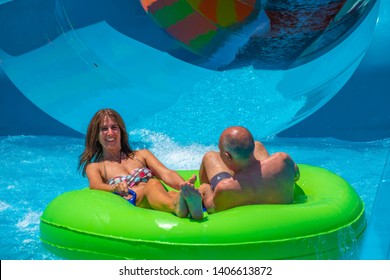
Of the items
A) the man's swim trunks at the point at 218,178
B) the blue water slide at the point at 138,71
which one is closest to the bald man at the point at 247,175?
the man's swim trunks at the point at 218,178

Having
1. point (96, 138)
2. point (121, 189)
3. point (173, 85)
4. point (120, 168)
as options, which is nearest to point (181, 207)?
point (121, 189)

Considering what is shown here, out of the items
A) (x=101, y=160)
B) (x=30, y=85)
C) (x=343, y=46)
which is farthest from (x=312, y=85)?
(x=101, y=160)

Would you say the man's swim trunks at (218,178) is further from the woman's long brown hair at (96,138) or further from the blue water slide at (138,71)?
the blue water slide at (138,71)

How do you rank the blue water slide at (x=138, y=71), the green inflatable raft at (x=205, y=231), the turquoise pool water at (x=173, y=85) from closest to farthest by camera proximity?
the green inflatable raft at (x=205, y=231) < the turquoise pool water at (x=173, y=85) < the blue water slide at (x=138, y=71)

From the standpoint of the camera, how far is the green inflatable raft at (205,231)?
2.59 meters

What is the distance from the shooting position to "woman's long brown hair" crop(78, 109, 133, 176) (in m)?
3.38

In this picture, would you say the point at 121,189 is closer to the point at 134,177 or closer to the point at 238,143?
the point at 134,177

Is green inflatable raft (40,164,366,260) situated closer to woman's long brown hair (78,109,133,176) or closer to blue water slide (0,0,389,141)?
woman's long brown hair (78,109,133,176)

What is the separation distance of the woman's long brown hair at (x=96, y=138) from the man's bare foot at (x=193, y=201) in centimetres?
85

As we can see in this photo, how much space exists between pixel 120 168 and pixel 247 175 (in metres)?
0.81

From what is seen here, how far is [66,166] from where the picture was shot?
193 inches

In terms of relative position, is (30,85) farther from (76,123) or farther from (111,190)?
(111,190)

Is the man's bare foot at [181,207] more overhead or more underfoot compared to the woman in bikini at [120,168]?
more underfoot

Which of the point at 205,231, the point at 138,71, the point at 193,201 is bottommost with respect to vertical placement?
the point at 205,231
